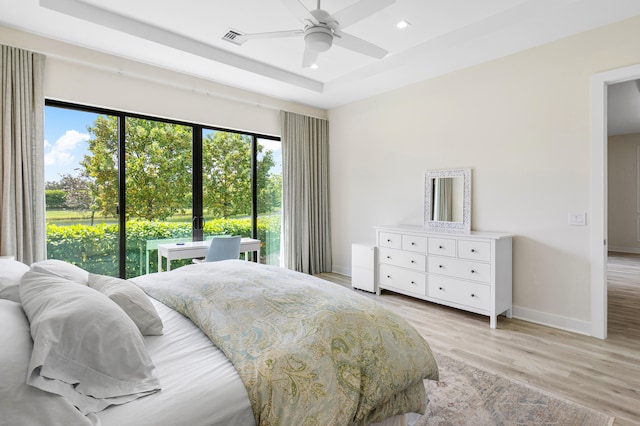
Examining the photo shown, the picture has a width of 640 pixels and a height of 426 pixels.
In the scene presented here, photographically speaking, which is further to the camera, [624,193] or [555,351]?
[624,193]

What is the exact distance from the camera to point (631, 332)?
3.07 meters

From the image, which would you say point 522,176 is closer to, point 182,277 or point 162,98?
point 182,277

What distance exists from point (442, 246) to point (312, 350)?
280cm

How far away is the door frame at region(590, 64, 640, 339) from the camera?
9.75 ft

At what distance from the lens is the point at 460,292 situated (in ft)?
11.7

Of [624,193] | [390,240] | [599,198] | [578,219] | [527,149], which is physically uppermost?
[527,149]

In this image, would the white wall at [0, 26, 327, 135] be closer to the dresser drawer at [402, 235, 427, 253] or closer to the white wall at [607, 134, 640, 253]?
the dresser drawer at [402, 235, 427, 253]

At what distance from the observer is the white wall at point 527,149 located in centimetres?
311

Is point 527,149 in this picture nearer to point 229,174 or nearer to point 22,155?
point 229,174

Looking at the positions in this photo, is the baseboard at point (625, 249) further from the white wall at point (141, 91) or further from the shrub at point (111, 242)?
the shrub at point (111, 242)

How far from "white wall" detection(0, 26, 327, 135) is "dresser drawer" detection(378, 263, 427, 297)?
2.65m

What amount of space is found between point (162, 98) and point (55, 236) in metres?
1.90

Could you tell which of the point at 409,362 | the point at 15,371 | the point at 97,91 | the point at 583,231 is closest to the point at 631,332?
the point at 583,231

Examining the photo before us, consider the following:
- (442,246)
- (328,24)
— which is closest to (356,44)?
(328,24)
